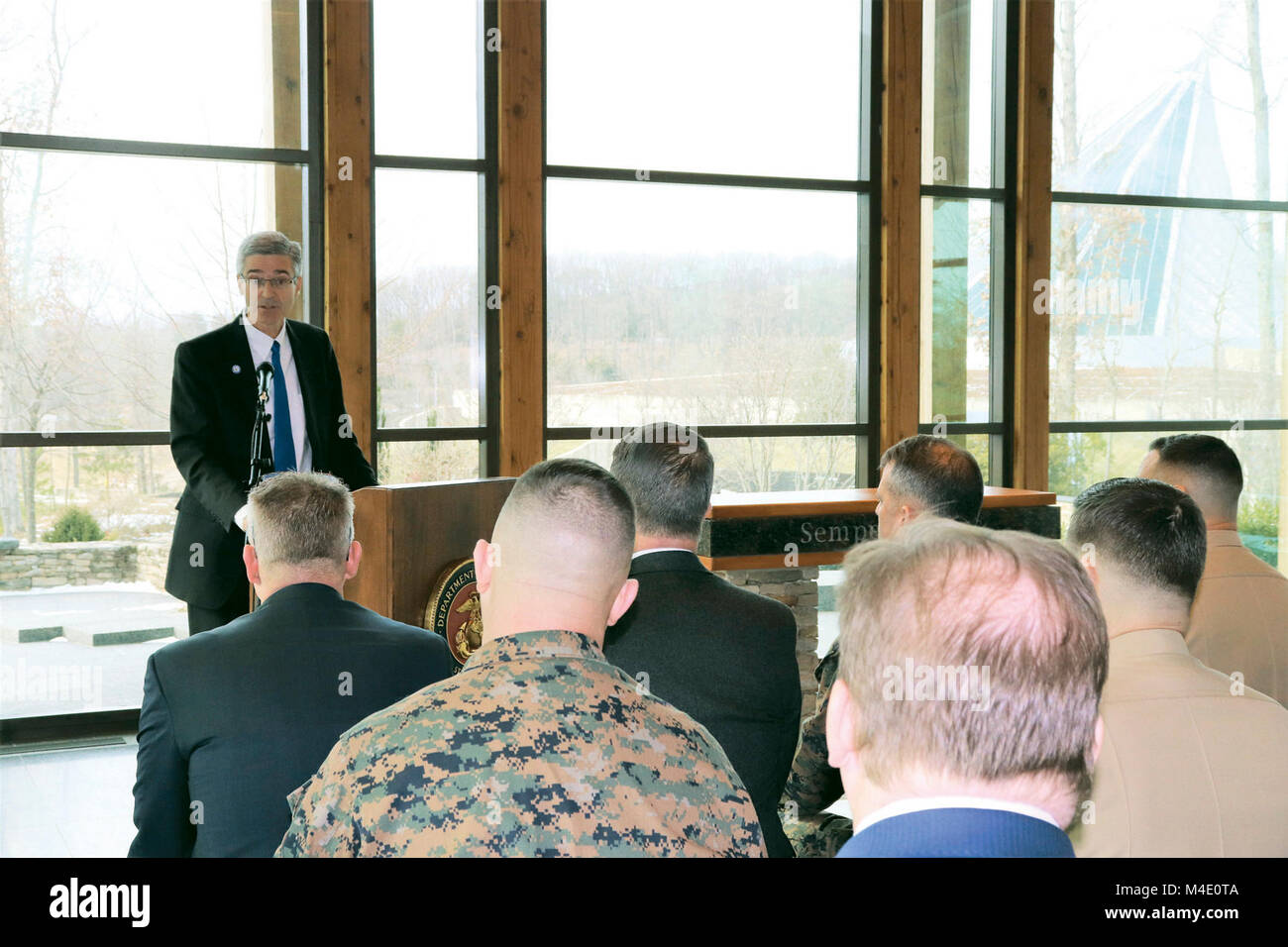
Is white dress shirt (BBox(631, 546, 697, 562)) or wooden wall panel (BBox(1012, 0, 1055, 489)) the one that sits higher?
wooden wall panel (BBox(1012, 0, 1055, 489))

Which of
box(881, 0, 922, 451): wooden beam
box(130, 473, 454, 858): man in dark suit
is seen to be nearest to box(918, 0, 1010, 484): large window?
box(881, 0, 922, 451): wooden beam

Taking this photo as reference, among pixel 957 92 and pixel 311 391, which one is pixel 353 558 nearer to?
pixel 311 391

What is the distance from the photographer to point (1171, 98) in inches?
284

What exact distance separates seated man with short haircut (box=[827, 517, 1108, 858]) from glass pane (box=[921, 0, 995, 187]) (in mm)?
6056

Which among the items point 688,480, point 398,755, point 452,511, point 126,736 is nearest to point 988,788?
point 398,755

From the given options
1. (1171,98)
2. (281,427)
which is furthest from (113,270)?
(1171,98)

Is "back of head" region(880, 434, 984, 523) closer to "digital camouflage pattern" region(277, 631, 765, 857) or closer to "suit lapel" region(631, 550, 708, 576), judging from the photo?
"suit lapel" region(631, 550, 708, 576)

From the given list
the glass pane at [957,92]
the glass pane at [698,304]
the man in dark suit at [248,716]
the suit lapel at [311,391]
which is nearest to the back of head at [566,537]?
the man in dark suit at [248,716]

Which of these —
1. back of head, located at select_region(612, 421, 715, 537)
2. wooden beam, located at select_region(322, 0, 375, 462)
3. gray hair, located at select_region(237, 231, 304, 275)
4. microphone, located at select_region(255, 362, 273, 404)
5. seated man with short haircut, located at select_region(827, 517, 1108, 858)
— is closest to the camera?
seated man with short haircut, located at select_region(827, 517, 1108, 858)

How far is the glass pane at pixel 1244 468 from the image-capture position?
703 cm

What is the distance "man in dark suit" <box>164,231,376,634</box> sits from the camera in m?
3.41

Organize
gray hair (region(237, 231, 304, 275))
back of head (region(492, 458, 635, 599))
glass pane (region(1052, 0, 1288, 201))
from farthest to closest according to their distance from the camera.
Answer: glass pane (region(1052, 0, 1288, 201)), gray hair (region(237, 231, 304, 275)), back of head (region(492, 458, 635, 599))

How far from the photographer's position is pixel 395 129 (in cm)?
561
